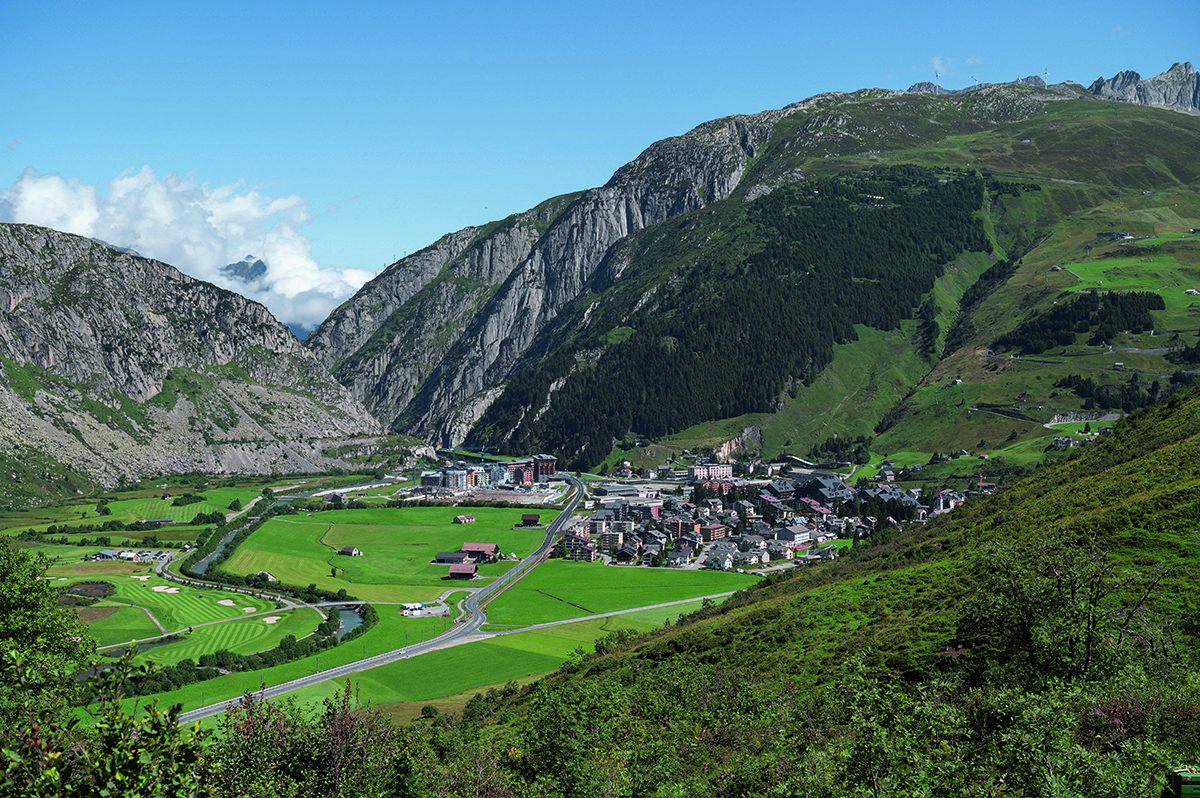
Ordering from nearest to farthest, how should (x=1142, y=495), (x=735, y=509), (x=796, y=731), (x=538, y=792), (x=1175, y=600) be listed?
1. (x=538, y=792)
2. (x=796, y=731)
3. (x=1175, y=600)
4. (x=1142, y=495)
5. (x=735, y=509)

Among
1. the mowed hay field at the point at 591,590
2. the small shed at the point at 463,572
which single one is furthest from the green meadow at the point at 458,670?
the small shed at the point at 463,572

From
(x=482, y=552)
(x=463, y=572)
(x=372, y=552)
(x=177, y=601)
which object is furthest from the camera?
(x=372, y=552)

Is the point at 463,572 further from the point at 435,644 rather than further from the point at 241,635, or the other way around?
the point at 241,635

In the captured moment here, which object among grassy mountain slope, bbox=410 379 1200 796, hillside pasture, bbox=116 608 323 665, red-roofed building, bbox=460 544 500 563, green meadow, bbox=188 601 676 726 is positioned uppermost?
grassy mountain slope, bbox=410 379 1200 796

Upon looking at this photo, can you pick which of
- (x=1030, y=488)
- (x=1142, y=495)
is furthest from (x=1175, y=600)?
(x=1030, y=488)

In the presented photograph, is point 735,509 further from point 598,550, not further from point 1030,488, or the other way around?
point 1030,488

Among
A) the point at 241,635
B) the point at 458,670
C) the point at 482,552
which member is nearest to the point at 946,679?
the point at 458,670

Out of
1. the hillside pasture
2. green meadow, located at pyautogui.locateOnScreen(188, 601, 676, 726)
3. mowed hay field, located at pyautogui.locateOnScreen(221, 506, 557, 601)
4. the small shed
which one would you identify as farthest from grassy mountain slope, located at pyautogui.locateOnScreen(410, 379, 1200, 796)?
mowed hay field, located at pyautogui.locateOnScreen(221, 506, 557, 601)

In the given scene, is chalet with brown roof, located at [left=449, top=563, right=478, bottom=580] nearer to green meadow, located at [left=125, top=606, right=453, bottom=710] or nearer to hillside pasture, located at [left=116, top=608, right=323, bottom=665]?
green meadow, located at [left=125, top=606, right=453, bottom=710]
